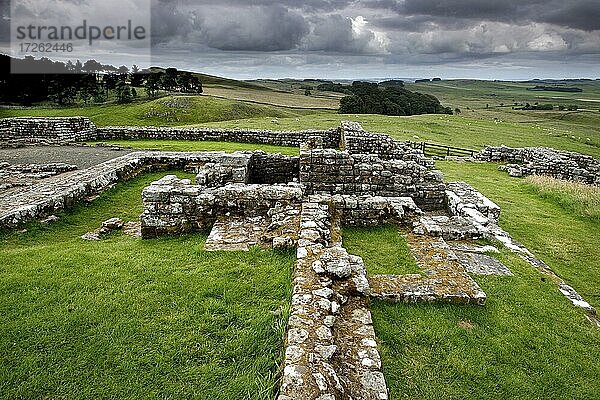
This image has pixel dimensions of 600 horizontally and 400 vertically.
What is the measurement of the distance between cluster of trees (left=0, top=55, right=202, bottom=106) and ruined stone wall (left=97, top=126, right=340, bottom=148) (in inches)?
1351

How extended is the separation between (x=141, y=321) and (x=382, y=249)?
5.17 meters

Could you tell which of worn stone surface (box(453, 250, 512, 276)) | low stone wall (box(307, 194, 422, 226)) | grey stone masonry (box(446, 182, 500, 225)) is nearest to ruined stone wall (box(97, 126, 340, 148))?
grey stone masonry (box(446, 182, 500, 225))

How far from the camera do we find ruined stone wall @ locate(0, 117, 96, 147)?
2617 centimetres

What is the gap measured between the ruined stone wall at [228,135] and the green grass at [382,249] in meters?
17.1

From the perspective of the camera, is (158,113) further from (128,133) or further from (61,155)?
(61,155)

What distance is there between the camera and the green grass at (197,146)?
23.5m

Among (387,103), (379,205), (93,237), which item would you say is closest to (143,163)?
(93,237)

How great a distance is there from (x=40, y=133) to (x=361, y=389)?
29244mm

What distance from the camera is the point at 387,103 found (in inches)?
3046

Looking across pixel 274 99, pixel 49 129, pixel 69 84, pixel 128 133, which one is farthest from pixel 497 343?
pixel 274 99

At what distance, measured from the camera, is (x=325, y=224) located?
29.9 feet

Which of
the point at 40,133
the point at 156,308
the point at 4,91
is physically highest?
the point at 4,91

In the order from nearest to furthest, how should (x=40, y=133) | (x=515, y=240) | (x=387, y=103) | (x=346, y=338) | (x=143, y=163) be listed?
(x=346, y=338) → (x=515, y=240) → (x=143, y=163) → (x=40, y=133) → (x=387, y=103)

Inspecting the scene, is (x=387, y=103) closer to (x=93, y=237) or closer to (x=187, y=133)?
(x=187, y=133)
